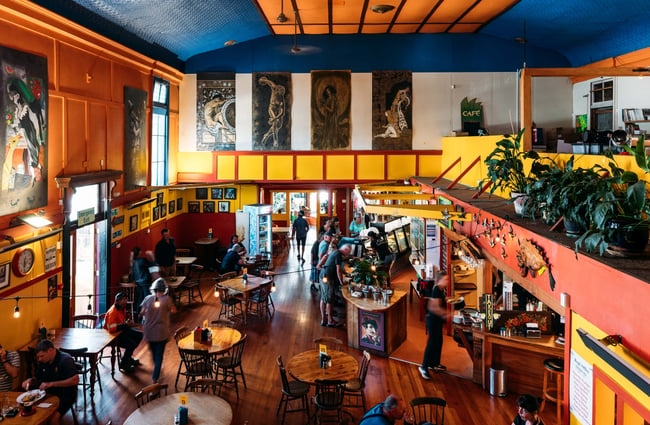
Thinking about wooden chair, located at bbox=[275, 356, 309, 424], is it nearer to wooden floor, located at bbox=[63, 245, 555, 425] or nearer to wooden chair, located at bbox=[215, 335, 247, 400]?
wooden floor, located at bbox=[63, 245, 555, 425]

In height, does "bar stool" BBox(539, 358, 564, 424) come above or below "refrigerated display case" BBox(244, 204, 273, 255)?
below

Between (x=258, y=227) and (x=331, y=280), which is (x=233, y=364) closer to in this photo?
(x=331, y=280)

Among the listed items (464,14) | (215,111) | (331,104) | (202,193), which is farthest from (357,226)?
(464,14)

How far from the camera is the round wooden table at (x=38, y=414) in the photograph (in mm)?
4910

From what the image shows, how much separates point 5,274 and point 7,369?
4.02 feet

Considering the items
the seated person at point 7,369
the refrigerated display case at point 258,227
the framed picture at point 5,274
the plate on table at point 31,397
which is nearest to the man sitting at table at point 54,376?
the plate on table at point 31,397

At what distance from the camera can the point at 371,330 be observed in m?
8.37

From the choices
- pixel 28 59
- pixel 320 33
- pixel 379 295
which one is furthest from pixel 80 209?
pixel 320 33

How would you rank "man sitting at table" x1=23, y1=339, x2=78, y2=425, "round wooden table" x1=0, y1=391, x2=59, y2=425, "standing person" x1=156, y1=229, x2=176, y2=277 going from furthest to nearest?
1. "standing person" x1=156, y1=229, x2=176, y2=277
2. "man sitting at table" x1=23, y1=339, x2=78, y2=425
3. "round wooden table" x1=0, y1=391, x2=59, y2=425

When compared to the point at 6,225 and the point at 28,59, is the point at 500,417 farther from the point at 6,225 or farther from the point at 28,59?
the point at 28,59

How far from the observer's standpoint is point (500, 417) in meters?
6.38

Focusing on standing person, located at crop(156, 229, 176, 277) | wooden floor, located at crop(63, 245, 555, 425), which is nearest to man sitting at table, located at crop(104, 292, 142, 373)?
wooden floor, located at crop(63, 245, 555, 425)

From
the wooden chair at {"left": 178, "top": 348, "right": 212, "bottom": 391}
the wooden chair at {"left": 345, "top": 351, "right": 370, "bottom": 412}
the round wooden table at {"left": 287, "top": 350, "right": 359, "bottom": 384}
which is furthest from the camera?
the wooden chair at {"left": 178, "top": 348, "right": 212, "bottom": 391}

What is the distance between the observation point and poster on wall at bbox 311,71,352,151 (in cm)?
1436
